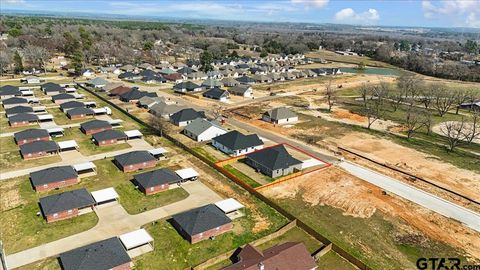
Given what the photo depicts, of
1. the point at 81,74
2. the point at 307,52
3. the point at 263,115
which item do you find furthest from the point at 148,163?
the point at 307,52

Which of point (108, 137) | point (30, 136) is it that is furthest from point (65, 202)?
point (30, 136)

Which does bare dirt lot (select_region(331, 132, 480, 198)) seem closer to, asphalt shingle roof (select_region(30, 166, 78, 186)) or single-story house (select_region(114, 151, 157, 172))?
single-story house (select_region(114, 151, 157, 172))

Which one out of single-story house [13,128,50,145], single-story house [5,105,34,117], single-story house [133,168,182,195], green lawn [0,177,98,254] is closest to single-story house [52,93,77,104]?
single-story house [5,105,34,117]

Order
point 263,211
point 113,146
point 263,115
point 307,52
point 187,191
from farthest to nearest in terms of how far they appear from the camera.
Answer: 1. point 307,52
2. point 263,115
3. point 113,146
4. point 187,191
5. point 263,211

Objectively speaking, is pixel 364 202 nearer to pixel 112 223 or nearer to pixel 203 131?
pixel 112 223

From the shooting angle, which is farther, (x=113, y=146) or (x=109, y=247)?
Result: (x=113, y=146)

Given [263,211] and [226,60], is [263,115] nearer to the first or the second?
[263,211]
